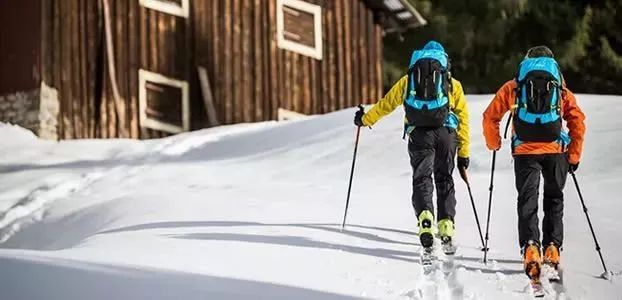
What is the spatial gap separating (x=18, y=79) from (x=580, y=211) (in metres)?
11.8

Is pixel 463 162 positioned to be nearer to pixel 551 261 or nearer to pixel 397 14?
pixel 551 261

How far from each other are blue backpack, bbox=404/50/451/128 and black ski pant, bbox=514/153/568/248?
0.86 meters

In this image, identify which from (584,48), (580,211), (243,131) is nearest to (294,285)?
(580,211)

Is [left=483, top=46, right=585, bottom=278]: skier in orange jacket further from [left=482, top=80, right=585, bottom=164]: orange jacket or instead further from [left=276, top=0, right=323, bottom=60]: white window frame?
[left=276, top=0, right=323, bottom=60]: white window frame

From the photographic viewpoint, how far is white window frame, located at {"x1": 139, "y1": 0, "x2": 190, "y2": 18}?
60.7ft

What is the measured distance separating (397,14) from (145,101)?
5.95 metres

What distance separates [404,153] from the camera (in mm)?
12930

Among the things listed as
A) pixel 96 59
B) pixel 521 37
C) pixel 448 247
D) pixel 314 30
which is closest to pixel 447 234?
pixel 448 247

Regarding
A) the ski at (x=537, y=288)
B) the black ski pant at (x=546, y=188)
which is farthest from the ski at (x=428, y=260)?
the ski at (x=537, y=288)

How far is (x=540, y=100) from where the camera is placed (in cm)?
703

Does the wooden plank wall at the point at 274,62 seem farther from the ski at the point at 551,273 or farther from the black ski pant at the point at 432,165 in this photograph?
the ski at the point at 551,273

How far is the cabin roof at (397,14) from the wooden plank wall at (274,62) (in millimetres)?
333

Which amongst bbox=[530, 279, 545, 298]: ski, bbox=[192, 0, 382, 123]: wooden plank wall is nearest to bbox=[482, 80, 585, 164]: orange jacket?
bbox=[530, 279, 545, 298]: ski

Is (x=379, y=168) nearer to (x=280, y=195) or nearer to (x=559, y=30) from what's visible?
(x=280, y=195)
